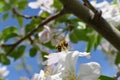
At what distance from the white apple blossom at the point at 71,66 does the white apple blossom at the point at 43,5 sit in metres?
1.07

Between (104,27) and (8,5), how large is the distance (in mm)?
1098

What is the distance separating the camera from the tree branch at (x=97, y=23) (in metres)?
1.15

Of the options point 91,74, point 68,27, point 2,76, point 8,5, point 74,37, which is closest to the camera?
point 91,74

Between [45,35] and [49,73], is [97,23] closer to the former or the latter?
[49,73]

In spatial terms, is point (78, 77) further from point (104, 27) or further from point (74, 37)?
point (74, 37)

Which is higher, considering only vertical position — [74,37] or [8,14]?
[8,14]

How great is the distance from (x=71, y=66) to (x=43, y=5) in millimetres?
1200

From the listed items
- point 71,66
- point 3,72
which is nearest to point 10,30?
point 3,72

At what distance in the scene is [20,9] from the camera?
230 cm

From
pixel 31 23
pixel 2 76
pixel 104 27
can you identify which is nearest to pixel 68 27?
pixel 31 23

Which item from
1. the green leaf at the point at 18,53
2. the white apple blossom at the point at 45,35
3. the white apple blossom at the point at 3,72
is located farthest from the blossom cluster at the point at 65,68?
the white apple blossom at the point at 3,72

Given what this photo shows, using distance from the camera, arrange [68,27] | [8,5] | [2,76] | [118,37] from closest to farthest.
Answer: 1. [118,37]
2. [68,27]
3. [8,5]
4. [2,76]

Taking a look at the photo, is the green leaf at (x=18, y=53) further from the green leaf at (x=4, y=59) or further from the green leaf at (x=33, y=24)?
the green leaf at (x=33, y=24)

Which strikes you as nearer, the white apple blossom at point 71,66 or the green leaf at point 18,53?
the white apple blossom at point 71,66
